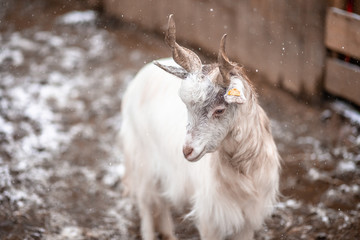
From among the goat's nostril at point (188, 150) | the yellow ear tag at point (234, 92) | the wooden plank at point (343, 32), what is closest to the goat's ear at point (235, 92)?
the yellow ear tag at point (234, 92)

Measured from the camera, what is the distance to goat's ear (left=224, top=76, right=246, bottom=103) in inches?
127

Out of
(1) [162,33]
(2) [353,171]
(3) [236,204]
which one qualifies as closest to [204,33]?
(1) [162,33]

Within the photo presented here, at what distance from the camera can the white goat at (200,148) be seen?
3414mm

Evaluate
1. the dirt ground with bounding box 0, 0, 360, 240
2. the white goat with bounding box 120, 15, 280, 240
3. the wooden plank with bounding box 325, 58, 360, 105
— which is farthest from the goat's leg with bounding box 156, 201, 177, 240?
the wooden plank with bounding box 325, 58, 360, 105

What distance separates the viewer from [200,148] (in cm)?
341

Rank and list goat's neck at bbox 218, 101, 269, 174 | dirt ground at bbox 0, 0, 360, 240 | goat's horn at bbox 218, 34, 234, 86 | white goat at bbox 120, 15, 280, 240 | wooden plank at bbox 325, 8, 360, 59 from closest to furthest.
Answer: goat's horn at bbox 218, 34, 234, 86 < white goat at bbox 120, 15, 280, 240 < goat's neck at bbox 218, 101, 269, 174 < dirt ground at bbox 0, 0, 360, 240 < wooden plank at bbox 325, 8, 360, 59

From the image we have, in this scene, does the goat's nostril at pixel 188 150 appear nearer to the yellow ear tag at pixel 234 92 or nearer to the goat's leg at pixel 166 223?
the yellow ear tag at pixel 234 92

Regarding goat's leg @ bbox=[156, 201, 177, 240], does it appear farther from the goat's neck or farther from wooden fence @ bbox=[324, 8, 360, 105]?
wooden fence @ bbox=[324, 8, 360, 105]

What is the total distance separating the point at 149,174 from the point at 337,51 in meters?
2.78

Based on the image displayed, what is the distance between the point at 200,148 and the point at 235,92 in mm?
418

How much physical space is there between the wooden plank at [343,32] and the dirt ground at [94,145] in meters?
0.72

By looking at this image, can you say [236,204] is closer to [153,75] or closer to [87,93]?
[153,75]

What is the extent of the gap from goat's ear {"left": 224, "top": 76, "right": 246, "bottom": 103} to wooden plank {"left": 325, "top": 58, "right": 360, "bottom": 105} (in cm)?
311

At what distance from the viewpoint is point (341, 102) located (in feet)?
21.4
